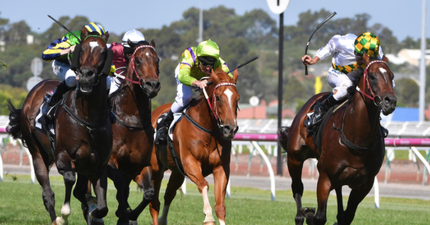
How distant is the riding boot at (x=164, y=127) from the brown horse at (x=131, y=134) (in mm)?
419

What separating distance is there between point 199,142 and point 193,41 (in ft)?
287

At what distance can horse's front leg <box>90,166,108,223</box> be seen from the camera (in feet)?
21.0

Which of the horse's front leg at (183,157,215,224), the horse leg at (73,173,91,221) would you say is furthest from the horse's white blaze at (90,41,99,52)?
the horse leg at (73,173,91,221)

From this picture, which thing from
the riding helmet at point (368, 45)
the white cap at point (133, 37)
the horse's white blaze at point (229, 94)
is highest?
the white cap at point (133, 37)

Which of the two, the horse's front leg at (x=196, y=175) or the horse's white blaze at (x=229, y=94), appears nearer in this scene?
the horse's white blaze at (x=229, y=94)

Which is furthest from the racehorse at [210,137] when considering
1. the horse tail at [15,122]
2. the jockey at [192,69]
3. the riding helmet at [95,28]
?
the horse tail at [15,122]

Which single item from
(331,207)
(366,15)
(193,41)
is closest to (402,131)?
(331,207)

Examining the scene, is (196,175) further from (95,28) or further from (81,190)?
(95,28)

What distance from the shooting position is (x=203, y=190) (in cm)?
646

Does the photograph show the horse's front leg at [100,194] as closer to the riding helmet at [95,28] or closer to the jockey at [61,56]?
the jockey at [61,56]

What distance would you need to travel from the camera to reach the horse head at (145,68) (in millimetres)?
6395

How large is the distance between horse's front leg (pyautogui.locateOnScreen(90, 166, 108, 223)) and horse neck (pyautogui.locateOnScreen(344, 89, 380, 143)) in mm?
2583

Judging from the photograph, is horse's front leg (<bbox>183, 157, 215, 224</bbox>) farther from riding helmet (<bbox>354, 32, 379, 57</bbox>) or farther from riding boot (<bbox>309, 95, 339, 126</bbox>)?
riding helmet (<bbox>354, 32, 379, 57</bbox>)

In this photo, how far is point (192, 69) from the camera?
7.40 metres
